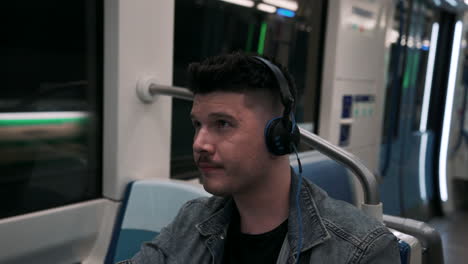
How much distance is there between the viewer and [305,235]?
3.44ft

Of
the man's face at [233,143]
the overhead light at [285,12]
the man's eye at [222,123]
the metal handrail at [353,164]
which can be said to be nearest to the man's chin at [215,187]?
the man's face at [233,143]

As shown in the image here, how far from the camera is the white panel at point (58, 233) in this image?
1882mm

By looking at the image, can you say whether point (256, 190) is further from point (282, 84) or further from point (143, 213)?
point (143, 213)

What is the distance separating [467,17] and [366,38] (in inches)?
97.9

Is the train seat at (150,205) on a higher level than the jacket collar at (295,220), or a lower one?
lower

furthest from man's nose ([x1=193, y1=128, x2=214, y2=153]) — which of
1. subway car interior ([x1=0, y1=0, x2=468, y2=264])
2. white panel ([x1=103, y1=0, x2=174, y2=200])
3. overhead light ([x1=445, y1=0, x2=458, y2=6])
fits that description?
overhead light ([x1=445, y1=0, x2=458, y2=6])

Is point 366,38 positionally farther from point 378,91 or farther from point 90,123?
point 90,123

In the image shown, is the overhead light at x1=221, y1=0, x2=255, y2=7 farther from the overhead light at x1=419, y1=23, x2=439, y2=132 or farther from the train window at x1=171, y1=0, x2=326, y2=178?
the overhead light at x1=419, y1=23, x2=439, y2=132

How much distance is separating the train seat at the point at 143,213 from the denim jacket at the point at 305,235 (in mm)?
767

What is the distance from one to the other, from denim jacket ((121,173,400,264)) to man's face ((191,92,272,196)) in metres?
0.15

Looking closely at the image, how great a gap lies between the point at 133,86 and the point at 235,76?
1.28 m

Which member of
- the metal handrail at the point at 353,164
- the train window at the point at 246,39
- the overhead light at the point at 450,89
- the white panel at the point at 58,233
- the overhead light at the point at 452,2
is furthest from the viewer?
the overhead light at the point at 450,89

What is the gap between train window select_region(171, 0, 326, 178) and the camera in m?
2.68

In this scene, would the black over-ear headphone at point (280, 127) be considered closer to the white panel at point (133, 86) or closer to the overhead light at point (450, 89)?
the white panel at point (133, 86)
